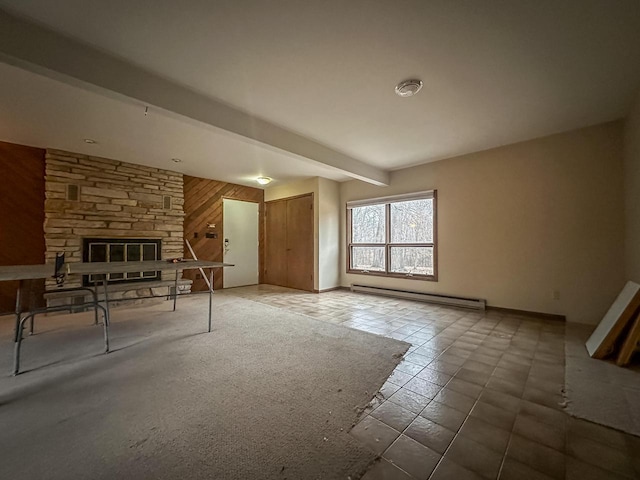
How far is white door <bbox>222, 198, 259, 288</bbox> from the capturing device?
5961 millimetres

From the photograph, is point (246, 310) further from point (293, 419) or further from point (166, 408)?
point (293, 419)

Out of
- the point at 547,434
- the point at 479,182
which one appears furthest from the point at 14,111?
the point at 479,182

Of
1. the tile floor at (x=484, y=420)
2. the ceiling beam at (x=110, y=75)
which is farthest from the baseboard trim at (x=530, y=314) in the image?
the ceiling beam at (x=110, y=75)

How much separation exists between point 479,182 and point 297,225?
3639mm

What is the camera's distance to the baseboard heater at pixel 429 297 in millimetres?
3965

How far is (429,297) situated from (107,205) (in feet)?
19.0

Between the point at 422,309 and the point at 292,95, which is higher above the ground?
the point at 292,95

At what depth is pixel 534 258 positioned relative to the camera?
3.52 meters

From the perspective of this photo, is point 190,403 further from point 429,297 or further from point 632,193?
point 632,193

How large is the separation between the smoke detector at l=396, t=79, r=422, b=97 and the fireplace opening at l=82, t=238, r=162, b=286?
14.1 ft

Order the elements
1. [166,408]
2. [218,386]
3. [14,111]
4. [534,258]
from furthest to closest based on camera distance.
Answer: [534,258] → [14,111] → [218,386] → [166,408]

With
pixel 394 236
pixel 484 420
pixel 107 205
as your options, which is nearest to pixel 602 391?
pixel 484 420

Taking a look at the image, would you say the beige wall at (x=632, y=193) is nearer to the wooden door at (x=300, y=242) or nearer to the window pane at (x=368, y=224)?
the window pane at (x=368, y=224)

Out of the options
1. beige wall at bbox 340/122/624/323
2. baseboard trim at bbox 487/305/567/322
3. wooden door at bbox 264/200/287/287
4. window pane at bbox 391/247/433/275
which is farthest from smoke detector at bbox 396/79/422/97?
wooden door at bbox 264/200/287/287
